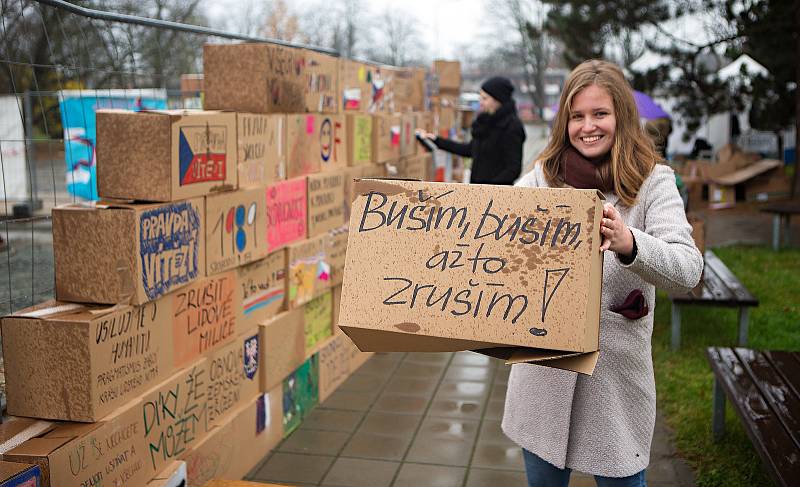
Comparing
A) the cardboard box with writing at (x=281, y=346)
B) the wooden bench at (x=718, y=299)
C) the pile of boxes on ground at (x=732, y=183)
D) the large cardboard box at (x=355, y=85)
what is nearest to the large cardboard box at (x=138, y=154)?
the cardboard box with writing at (x=281, y=346)

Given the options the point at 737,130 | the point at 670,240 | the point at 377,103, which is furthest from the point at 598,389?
the point at 737,130

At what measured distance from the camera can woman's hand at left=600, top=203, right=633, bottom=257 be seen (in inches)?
83.9

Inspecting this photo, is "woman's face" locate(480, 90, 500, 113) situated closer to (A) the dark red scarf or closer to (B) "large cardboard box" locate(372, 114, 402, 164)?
(B) "large cardboard box" locate(372, 114, 402, 164)

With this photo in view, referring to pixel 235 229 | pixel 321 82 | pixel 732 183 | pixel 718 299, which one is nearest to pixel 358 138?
pixel 321 82

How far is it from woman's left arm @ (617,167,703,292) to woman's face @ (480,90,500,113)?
4707mm

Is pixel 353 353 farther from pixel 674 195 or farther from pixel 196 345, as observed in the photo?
pixel 674 195

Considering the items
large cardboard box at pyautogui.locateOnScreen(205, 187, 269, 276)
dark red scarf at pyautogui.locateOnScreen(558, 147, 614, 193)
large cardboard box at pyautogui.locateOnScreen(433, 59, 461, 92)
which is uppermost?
large cardboard box at pyautogui.locateOnScreen(433, 59, 461, 92)

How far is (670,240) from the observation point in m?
2.38

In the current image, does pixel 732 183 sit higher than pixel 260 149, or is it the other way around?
pixel 260 149

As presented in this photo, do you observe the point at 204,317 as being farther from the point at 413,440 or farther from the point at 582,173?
the point at 582,173

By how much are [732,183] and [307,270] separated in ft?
42.1

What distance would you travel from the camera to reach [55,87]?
4.68 metres

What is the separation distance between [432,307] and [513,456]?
9.00 feet

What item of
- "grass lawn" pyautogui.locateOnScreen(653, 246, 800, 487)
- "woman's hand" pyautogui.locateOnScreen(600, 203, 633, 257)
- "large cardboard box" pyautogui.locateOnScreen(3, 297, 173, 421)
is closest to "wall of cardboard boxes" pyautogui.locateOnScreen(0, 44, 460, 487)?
"large cardboard box" pyautogui.locateOnScreen(3, 297, 173, 421)
